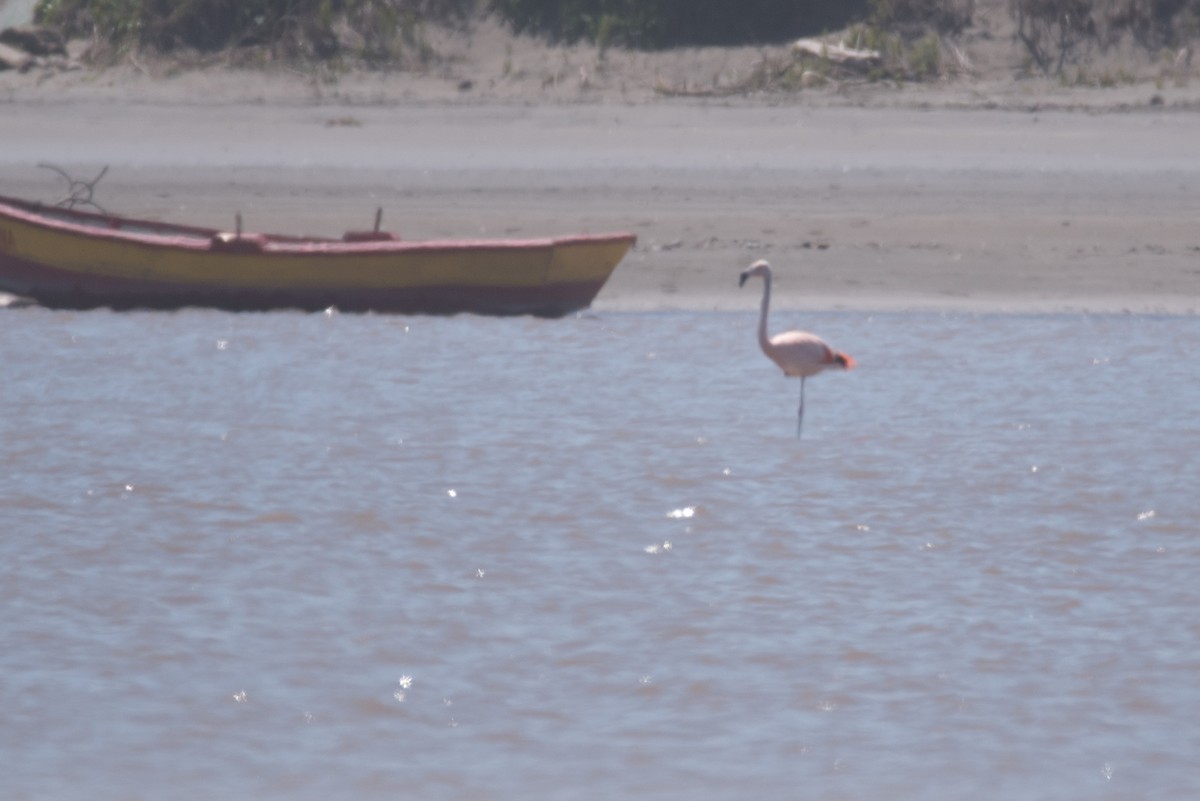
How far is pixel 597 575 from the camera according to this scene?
→ 663cm

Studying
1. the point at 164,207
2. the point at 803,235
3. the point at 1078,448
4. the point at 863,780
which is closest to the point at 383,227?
the point at 164,207

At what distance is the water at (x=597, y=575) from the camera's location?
4938mm

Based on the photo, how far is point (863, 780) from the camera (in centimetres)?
475

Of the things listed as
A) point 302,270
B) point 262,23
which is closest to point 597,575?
point 302,270

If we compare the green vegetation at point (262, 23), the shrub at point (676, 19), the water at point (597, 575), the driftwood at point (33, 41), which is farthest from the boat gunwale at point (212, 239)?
the shrub at point (676, 19)

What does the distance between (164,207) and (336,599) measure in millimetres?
10004

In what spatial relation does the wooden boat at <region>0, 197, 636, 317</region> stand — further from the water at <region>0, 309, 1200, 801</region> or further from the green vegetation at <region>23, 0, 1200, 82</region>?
the green vegetation at <region>23, 0, 1200, 82</region>

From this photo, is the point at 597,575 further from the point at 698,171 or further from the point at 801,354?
the point at 698,171

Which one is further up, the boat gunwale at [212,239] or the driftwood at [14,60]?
the driftwood at [14,60]

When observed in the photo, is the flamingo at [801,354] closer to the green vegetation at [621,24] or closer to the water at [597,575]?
the water at [597,575]

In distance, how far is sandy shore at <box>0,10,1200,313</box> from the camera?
1355 cm

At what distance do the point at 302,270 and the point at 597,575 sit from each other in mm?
6254

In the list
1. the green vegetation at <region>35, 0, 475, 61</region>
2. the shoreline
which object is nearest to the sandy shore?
the shoreline

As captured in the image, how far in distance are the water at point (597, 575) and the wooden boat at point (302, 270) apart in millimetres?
862
